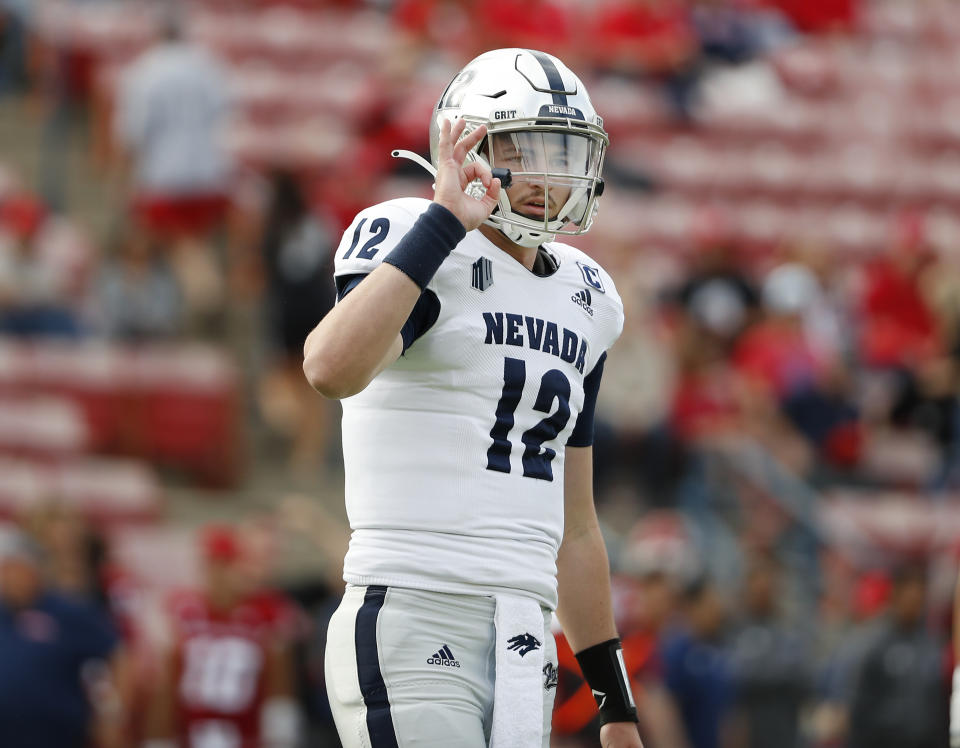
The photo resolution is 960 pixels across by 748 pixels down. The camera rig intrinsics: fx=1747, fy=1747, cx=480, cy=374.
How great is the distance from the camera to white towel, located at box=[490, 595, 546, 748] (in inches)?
135

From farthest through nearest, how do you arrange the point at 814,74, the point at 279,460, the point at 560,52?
1. the point at 814,74
2. the point at 560,52
3. the point at 279,460

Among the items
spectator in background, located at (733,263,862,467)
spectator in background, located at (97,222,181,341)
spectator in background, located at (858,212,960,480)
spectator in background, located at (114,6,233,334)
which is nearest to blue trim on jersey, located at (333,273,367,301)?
spectator in background, located at (97,222,181,341)

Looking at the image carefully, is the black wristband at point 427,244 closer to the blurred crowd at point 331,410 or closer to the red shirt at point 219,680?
the blurred crowd at point 331,410

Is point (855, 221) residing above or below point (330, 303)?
above

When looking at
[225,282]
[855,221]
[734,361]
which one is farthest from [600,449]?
[855,221]

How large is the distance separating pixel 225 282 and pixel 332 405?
3.57 feet

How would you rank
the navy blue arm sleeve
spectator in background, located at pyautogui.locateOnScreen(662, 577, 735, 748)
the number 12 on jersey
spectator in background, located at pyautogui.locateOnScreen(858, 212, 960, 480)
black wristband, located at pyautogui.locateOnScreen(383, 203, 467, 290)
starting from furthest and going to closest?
spectator in background, located at pyautogui.locateOnScreen(858, 212, 960, 480) < spectator in background, located at pyautogui.locateOnScreen(662, 577, 735, 748) < the number 12 on jersey < the navy blue arm sleeve < black wristband, located at pyautogui.locateOnScreen(383, 203, 467, 290)

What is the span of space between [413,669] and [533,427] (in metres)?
0.56

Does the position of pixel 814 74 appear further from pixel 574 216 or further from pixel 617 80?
pixel 574 216

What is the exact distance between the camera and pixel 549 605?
3.65m

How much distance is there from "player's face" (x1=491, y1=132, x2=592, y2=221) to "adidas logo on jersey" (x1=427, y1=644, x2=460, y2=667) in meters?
0.91

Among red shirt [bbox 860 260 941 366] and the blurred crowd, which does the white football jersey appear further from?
red shirt [bbox 860 260 941 366]

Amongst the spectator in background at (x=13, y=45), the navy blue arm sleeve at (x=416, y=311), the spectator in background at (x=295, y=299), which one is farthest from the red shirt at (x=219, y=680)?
the spectator in background at (x=13, y=45)

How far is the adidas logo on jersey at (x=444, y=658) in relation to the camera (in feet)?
11.2
